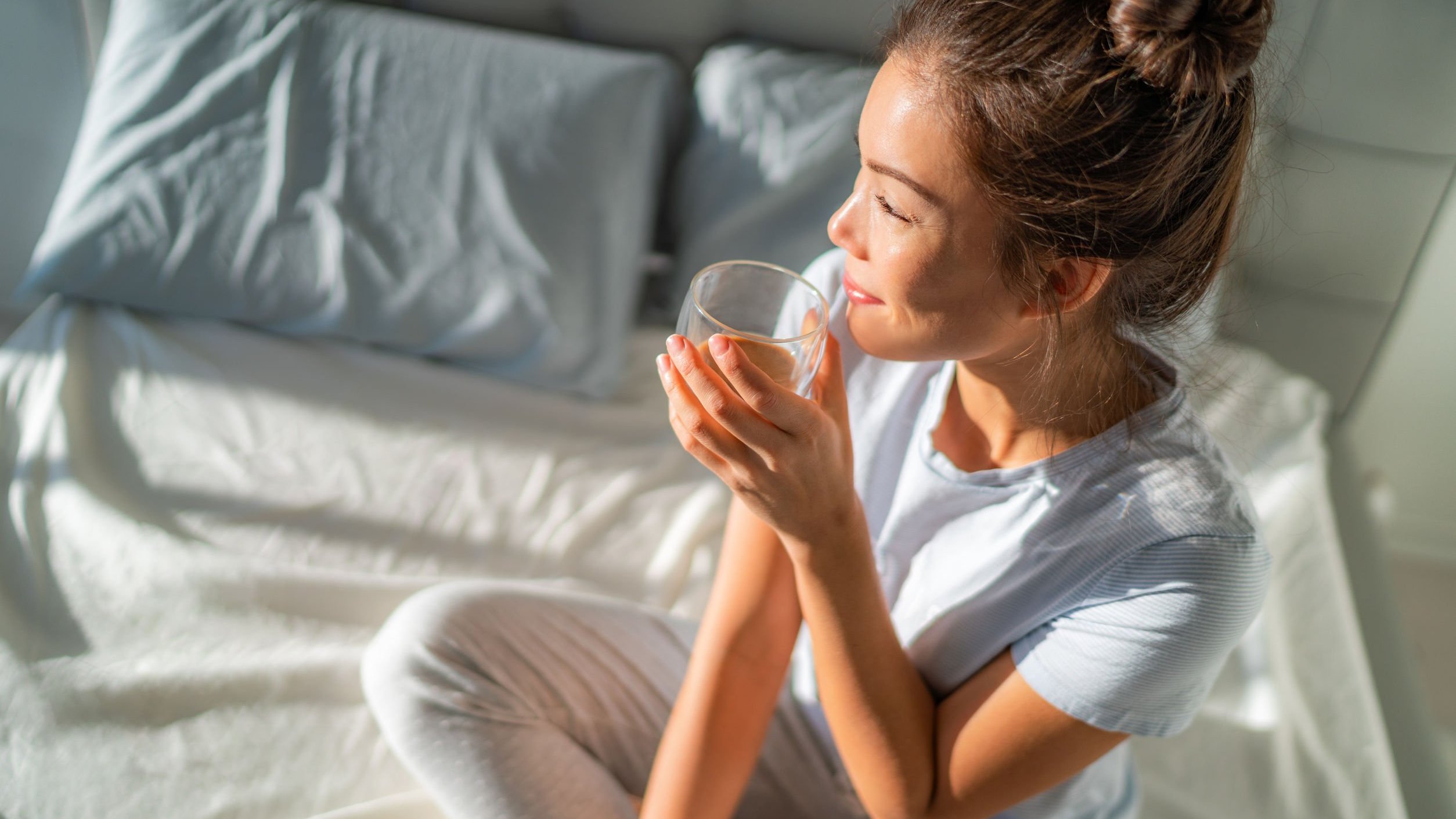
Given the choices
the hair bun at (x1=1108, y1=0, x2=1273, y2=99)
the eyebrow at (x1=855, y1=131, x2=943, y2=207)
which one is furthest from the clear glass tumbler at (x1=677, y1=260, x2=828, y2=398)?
the hair bun at (x1=1108, y1=0, x2=1273, y2=99)

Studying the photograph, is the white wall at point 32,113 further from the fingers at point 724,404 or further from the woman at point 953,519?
the fingers at point 724,404

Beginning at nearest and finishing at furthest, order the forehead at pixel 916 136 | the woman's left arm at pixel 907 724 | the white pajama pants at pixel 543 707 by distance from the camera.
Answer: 1. the forehead at pixel 916 136
2. the woman's left arm at pixel 907 724
3. the white pajama pants at pixel 543 707

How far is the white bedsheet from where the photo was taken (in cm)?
104

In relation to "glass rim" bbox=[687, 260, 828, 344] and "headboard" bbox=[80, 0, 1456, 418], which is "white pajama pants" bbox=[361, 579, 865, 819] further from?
"headboard" bbox=[80, 0, 1456, 418]

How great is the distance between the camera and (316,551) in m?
1.28

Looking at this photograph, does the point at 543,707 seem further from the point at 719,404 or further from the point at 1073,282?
the point at 1073,282

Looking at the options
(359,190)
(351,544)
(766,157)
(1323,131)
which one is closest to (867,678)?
(351,544)

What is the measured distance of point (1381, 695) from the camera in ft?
4.34

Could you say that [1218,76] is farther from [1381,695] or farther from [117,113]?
[117,113]

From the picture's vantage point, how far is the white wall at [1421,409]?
1677 millimetres

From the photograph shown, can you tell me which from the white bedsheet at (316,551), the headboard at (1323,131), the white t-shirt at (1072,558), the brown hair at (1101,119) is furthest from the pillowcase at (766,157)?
the brown hair at (1101,119)

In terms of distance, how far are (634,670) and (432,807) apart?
24 cm

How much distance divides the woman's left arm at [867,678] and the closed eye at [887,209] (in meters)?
0.15

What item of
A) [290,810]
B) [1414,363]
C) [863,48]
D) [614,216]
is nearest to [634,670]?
[290,810]
